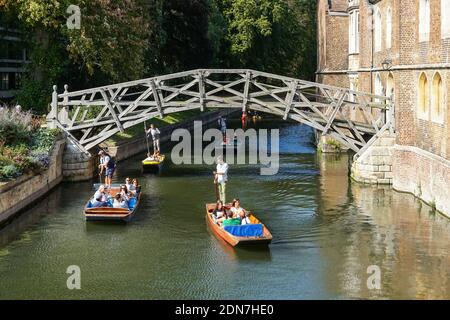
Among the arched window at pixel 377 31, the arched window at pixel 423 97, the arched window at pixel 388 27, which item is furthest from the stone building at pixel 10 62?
the arched window at pixel 423 97

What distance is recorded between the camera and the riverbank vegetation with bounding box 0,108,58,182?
23.2 m

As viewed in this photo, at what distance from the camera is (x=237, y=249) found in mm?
18688

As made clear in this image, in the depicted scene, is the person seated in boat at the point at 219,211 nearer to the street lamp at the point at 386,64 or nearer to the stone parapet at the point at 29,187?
the stone parapet at the point at 29,187

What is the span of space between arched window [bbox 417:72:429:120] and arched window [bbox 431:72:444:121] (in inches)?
36.9

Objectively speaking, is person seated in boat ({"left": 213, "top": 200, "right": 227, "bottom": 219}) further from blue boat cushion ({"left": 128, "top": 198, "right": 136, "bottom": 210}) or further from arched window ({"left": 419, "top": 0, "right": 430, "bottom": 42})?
arched window ({"left": 419, "top": 0, "right": 430, "bottom": 42})

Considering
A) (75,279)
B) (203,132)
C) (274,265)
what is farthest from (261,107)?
(203,132)

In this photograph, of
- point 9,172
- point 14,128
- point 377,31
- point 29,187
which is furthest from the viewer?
point 377,31

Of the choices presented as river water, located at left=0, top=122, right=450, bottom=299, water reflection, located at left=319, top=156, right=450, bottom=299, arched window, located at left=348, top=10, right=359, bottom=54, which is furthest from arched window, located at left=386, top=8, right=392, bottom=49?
arched window, located at left=348, top=10, right=359, bottom=54

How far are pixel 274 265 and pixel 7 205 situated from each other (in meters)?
8.74

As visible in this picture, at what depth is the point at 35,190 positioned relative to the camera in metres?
25.2

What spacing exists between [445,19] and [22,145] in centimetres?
1420

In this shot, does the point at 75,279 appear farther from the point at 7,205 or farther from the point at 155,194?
the point at 155,194

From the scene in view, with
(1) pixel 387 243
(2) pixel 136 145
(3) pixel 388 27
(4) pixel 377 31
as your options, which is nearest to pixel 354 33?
(4) pixel 377 31

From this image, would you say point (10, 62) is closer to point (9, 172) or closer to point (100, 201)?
point (9, 172)
